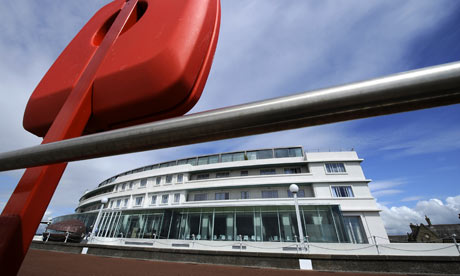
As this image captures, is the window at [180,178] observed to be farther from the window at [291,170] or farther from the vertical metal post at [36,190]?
the vertical metal post at [36,190]

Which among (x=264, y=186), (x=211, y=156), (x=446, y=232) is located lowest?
(x=446, y=232)

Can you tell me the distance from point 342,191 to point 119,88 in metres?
22.8

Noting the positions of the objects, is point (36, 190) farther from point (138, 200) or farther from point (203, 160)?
point (138, 200)

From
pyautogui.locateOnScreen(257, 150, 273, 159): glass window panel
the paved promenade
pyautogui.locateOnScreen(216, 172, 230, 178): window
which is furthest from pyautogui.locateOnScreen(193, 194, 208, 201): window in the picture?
the paved promenade

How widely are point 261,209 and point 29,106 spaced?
1644 centimetres

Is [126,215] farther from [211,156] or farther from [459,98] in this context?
Result: [459,98]

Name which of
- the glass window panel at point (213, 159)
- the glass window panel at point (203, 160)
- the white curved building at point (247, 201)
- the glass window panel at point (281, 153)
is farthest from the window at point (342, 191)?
the glass window panel at point (203, 160)

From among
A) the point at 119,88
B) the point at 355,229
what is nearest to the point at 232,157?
the point at 355,229

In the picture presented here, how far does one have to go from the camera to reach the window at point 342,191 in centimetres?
1897

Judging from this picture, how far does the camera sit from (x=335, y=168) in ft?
67.7

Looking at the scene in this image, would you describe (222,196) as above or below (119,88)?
above

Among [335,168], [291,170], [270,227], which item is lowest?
[270,227]

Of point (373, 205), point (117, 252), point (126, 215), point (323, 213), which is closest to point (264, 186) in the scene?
point (323, 213)

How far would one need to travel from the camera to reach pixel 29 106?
2.71 feet
